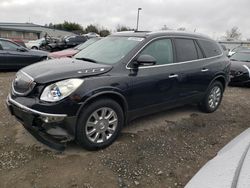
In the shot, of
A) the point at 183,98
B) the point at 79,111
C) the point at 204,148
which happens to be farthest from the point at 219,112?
the point at 79,111

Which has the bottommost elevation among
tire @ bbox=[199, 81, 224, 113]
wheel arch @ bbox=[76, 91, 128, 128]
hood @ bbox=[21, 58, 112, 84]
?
tire @ bbox=[199, 81, 224, 113]

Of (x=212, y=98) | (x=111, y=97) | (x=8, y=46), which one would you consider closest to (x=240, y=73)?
(x=212, y=98)

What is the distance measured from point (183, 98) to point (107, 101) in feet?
6.20

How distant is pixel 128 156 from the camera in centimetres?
394

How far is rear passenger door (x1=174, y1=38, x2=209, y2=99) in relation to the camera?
5.08 m

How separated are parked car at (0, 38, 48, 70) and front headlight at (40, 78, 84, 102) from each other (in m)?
7.80

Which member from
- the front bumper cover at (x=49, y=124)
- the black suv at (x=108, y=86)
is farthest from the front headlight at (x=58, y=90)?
the front bumper cover at (x=49, y=124)

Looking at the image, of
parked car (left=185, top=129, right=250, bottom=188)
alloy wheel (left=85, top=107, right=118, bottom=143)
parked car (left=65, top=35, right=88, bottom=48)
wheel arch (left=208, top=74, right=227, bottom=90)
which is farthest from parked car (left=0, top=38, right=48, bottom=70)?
parked car (left=65, top=35, right=88, bottom=48)

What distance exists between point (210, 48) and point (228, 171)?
452 centimetres

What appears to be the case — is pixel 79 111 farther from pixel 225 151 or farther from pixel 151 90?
pixel 225 151

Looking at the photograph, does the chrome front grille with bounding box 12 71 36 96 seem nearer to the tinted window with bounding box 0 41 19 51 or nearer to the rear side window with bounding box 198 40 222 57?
the rear side window with bounding box 198 40 222 57

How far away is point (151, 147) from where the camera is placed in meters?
4.25

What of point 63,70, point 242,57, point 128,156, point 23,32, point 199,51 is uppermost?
point 199,51

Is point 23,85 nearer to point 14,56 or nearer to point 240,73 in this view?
point 14,56
